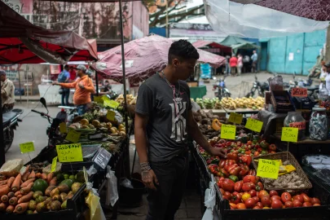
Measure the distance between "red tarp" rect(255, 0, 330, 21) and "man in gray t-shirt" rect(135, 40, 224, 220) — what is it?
79cm

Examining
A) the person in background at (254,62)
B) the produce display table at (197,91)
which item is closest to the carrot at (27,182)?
the produce display table at (197,91)

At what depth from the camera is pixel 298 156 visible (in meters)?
3.91

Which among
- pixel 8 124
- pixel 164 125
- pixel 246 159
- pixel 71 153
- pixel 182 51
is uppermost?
pixel 182 51

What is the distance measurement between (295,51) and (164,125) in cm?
2411

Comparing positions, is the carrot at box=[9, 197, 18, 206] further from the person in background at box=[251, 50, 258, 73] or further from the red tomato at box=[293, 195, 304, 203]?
the person in background at box=[251, 50, 258, 73]

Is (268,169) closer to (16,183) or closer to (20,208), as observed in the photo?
(20,208)

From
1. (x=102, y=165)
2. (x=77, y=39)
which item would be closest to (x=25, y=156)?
(x=77, y=39)

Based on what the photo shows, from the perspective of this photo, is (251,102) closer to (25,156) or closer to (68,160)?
(25,156)

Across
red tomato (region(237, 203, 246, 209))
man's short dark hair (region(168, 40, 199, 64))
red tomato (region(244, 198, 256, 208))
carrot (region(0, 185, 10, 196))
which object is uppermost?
man's short dark hair (region(168, 40, 199, 64))

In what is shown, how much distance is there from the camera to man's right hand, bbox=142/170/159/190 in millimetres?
2699

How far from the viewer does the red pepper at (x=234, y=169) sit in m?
3.47

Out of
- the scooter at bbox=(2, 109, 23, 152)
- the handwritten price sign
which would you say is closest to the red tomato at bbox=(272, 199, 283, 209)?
the handwritten price sign

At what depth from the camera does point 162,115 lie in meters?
2.78

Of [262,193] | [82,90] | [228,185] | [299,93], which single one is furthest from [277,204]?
[82,90]
